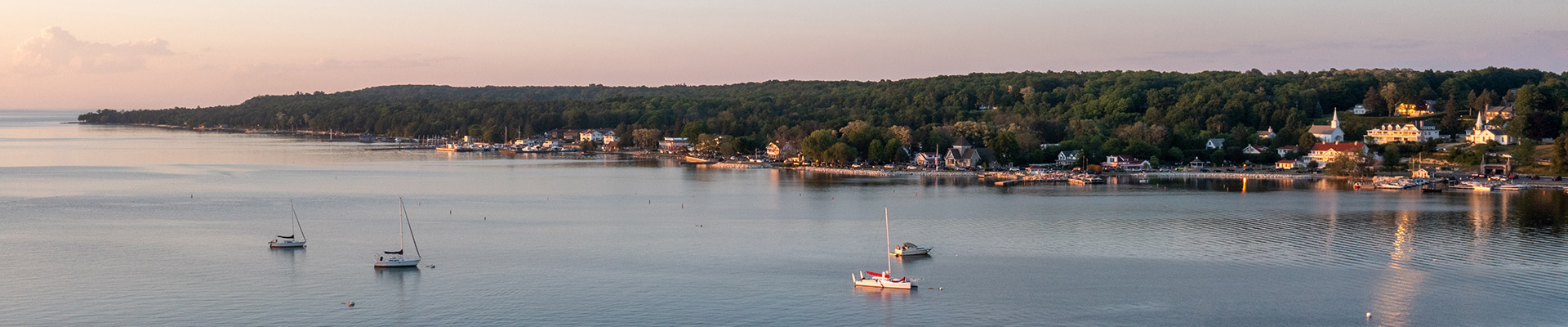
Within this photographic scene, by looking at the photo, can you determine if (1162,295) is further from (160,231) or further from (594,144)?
(594,144)

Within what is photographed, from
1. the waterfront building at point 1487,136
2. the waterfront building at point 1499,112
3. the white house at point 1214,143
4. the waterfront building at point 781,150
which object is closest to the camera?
the waterfront building at point 1487,136

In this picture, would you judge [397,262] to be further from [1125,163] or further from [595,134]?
[595,134]

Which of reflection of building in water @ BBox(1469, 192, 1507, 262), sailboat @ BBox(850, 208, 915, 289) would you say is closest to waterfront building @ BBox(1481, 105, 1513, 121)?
reflection of building in water @ BBox(1469, 192, 1507, 262)

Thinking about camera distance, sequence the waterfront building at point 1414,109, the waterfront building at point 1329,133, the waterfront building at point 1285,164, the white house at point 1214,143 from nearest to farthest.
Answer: the waterfront building at point 1285,164, the white house at point 1214,143, the waterfront building at point 1329,133, the waterfront building at point 1414,109

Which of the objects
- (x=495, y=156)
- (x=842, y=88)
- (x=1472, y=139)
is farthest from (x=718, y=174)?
(x=842, y=88)

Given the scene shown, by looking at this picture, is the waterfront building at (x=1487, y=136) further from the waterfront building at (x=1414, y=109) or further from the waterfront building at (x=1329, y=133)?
the waterfront building at (x=1414, y=109)

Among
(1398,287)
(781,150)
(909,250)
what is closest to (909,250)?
(909,250)

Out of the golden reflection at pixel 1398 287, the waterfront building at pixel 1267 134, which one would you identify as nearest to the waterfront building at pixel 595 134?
the waterfront building at pixel 1267 134

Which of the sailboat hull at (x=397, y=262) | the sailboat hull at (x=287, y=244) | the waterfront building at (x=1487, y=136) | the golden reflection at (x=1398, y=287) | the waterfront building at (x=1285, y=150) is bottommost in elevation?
the golden reflection at (x=1398, y=287)
